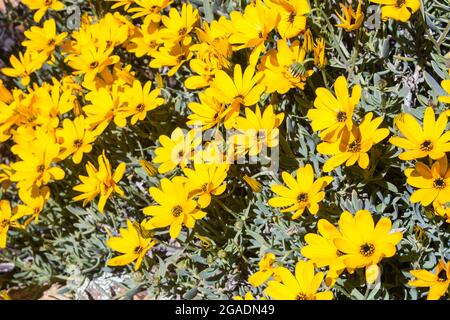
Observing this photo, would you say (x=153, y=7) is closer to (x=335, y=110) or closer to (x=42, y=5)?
(x=42, y=5)

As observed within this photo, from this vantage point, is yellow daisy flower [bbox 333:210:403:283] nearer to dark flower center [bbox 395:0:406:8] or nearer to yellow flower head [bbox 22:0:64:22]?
dark flower center [bbox 395:0:406:8]

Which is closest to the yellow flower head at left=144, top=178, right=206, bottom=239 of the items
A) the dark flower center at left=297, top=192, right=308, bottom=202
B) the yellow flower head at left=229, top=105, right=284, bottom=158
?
the yellow flower head at left=229, top=105, right=284, bottom=158

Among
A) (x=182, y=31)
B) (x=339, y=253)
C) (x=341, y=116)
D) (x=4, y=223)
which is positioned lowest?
(x=4, y=223)

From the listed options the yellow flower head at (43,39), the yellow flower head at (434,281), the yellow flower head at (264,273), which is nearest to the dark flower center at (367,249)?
the yellow flower head at (434,281)

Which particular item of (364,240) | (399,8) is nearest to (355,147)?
(364,240)

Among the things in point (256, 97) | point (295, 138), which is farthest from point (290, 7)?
point (295, 138)
